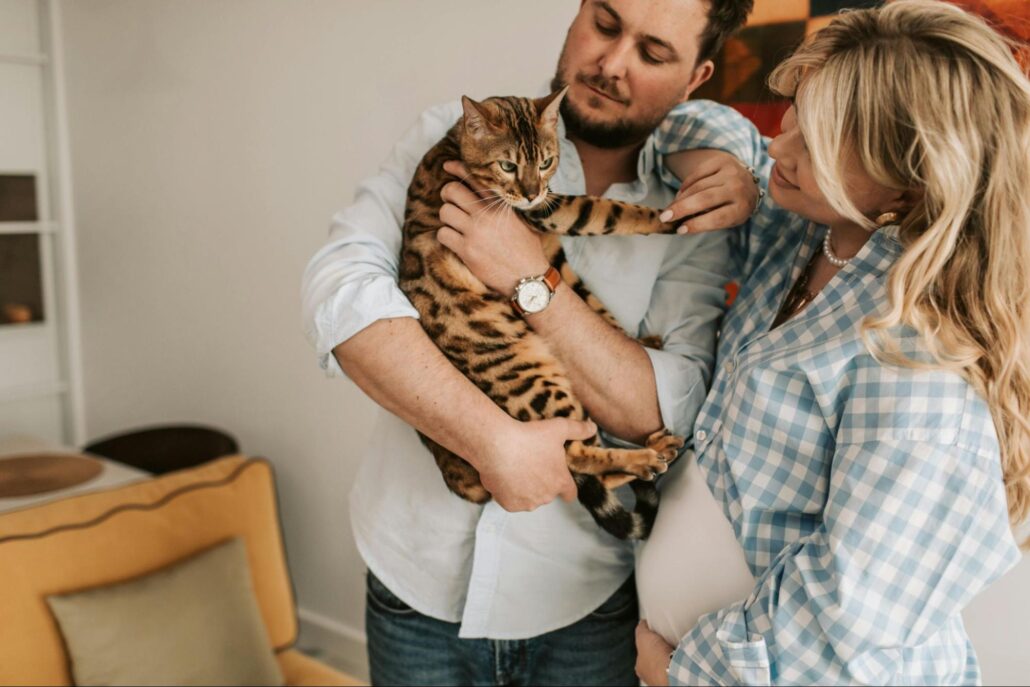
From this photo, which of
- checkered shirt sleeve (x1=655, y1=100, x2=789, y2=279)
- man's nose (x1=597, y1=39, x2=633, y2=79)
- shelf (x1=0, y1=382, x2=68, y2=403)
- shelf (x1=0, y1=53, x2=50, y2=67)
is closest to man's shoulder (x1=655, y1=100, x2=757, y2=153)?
checkered shirt sleeve (x1=655, y1=100, x2=789, y2=279)

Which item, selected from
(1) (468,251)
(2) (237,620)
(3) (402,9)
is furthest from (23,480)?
(1) (468,251)

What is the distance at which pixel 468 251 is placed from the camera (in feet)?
4.20

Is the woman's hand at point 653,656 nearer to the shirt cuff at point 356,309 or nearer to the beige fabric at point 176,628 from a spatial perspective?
the shirt cuff at point 356,309

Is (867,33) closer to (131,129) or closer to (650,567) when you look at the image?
(650,567)

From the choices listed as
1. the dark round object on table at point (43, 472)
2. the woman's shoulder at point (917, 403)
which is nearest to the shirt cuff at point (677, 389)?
the woman's shoulder at point (917, 403)

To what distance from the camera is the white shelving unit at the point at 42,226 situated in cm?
288

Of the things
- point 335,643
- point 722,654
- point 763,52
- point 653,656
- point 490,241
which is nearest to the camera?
point 722,654

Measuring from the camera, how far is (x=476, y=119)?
4.23 feet

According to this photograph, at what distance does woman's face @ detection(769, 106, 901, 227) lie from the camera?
1.02m

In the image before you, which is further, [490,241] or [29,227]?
[29,227]

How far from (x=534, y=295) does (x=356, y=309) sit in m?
0.26

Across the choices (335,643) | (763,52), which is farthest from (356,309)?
(335,643)

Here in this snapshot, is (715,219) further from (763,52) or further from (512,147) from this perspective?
(763,52)

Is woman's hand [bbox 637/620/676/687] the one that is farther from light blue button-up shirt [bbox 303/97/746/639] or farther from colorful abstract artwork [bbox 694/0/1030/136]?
colorful abstract artwork [bbox 694/0/1030/136]
